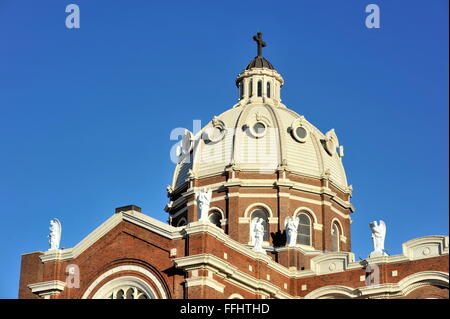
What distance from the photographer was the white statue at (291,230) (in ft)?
179

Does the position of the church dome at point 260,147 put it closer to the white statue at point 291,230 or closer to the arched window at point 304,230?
the arched window at point 304,230

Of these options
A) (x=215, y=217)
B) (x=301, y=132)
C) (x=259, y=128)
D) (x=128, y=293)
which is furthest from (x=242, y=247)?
(x=301, y=132)

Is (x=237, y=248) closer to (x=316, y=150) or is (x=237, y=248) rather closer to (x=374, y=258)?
(x=374, y=258)

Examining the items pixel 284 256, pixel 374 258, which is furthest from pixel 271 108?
pixel 374 258

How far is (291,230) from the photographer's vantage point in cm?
5494

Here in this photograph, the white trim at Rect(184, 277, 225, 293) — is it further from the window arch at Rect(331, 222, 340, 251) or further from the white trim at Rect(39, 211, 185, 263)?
the window arch at Rect(331, 222, 340, 251)

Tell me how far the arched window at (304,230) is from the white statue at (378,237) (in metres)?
10.0

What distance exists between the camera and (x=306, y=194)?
59.7 meters

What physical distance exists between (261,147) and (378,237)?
14309 mm

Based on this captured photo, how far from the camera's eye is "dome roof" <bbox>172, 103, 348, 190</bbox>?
60406 millimetres

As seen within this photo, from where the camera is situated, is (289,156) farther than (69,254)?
Yes
